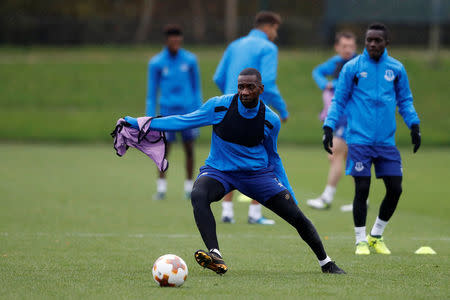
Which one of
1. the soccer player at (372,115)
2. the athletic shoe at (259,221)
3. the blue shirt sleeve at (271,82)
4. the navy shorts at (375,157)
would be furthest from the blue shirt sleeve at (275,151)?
the athletic shoe at (259,221)

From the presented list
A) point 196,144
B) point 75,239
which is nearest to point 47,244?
point 75,239

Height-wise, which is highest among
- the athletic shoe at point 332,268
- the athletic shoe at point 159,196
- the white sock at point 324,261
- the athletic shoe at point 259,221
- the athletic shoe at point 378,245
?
the white sock at point 324,261

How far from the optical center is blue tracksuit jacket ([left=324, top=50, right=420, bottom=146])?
8.03 meters

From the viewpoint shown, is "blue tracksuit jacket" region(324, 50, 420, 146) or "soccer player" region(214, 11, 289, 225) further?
"soccer player" region(214, 11, 289, 225)

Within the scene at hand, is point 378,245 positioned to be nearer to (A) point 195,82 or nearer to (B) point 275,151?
(B) point 275,151

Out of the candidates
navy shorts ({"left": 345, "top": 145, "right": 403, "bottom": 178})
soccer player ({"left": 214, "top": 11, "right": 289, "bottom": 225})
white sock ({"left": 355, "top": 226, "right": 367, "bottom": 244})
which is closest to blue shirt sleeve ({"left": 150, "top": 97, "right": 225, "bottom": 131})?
navy shorts ({"left": 345, "top": 145, "right": 403, "bottom": 178})

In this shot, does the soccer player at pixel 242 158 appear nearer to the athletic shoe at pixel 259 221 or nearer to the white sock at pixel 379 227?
the white sock at pixel 379 227

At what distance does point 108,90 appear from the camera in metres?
29.8

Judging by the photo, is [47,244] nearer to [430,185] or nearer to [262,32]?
[262,32]

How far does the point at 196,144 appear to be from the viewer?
82.2 feet

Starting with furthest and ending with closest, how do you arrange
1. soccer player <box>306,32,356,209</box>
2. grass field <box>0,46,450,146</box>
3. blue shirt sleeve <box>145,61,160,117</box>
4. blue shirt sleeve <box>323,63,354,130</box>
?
grass field <box>0,46,450,146</box>
blue shirt sleeve <box>145,61,160,117</box>
soccer player <box>306,32,356,209</box>
blue shirt sleeve <box>323,63,354,130</box>

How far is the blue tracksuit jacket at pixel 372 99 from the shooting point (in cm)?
803

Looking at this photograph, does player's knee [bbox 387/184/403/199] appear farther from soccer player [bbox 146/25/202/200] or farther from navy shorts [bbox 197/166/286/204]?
soccer player [bbox 146/25/202/200]

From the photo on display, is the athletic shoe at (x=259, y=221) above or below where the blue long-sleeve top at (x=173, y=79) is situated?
below
